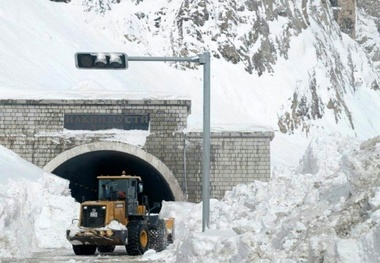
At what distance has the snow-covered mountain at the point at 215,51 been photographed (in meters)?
52.4

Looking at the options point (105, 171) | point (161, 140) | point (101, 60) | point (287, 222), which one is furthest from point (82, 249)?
point (105, 171)

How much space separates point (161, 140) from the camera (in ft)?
115

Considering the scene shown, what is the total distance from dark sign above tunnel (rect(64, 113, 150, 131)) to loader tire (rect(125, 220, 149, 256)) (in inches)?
587

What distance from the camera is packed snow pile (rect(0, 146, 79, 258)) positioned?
65.4 ft

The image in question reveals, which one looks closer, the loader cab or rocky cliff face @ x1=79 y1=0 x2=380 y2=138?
the loader cab

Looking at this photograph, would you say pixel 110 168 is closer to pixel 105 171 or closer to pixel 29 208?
pixel 105 171

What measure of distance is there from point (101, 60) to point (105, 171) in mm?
25252

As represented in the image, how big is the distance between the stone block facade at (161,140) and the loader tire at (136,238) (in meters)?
14.8

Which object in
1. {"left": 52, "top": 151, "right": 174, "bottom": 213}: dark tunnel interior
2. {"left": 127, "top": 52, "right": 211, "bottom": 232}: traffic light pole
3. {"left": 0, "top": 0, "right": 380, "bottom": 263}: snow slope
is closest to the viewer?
{"left": 0, "top": 0, "right": 380, "bottom": 263}: snow slope

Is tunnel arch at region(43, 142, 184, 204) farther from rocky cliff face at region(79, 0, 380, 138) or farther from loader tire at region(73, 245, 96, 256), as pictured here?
rocky cliff face at region(79, 0, 380, 138)

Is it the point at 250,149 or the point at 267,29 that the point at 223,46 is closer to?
the point at 267,29

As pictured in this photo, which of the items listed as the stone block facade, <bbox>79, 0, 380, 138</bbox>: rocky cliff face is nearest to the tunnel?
the stone block facade

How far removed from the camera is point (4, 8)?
178 feet

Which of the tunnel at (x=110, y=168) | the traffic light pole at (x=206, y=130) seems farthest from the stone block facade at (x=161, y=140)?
the traffic light pole at (x=206, y=130)
